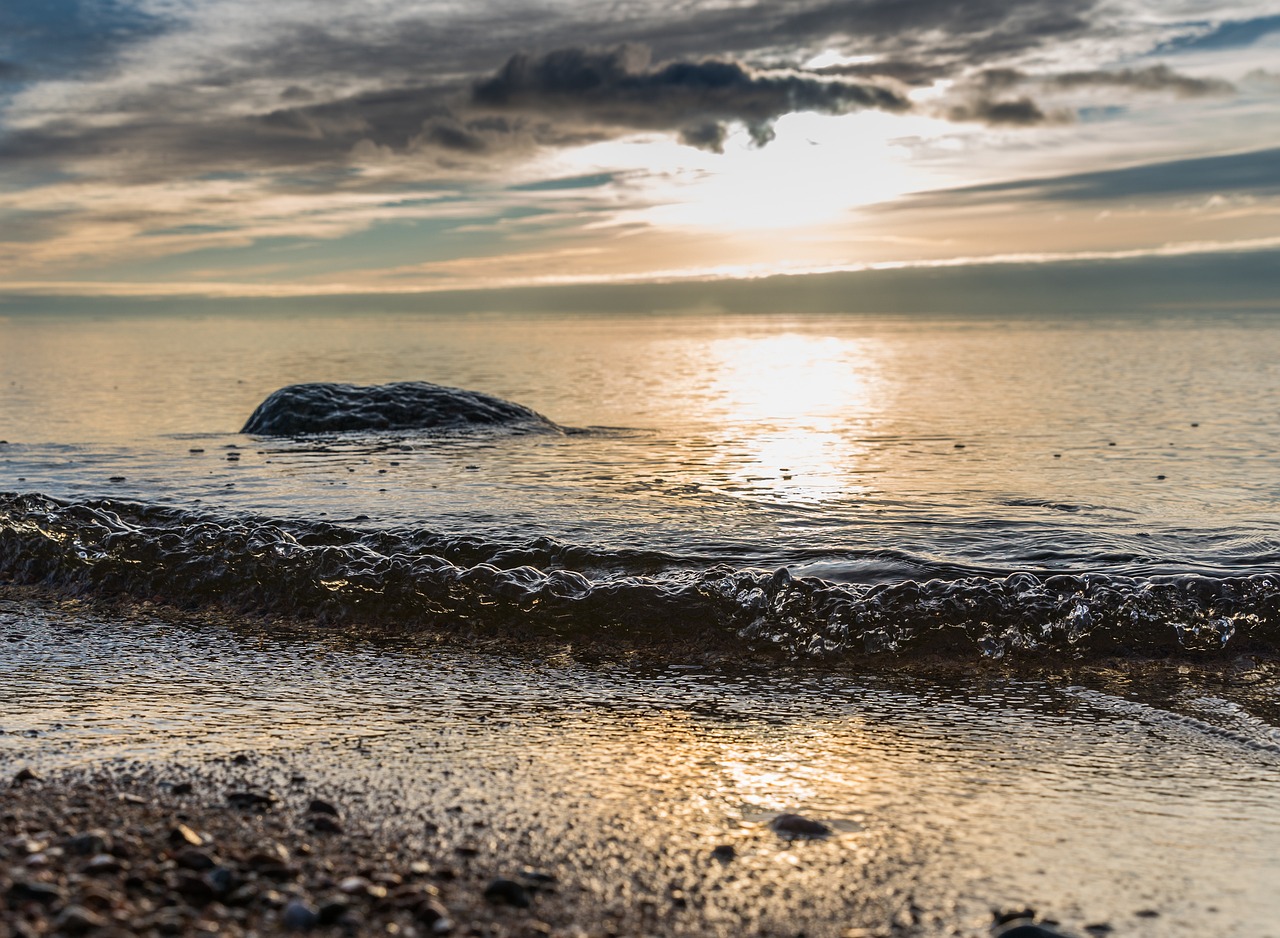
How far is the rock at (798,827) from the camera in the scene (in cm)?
362

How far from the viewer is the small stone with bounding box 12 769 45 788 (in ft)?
12.8

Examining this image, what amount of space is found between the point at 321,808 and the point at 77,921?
99cm

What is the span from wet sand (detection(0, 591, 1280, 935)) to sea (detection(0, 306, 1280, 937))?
0.03 metres

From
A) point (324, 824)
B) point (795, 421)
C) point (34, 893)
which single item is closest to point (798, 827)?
point (324, 824)

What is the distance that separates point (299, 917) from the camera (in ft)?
9.59

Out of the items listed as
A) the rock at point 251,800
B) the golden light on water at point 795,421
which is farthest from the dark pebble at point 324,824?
the golden light on water at point 795,421

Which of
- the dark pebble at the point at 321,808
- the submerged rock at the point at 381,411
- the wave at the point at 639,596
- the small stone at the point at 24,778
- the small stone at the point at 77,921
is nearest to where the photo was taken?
the small stone at the point at 77,921

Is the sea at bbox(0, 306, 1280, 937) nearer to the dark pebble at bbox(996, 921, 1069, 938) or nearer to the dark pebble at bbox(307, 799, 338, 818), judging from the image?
the dark pebble at bbox(996, 921, 1069, 938)

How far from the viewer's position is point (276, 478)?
1150cm

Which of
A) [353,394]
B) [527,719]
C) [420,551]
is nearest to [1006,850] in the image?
[527,719]

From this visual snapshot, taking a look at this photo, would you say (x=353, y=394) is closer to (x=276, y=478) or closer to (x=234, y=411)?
(x=234, y=411)

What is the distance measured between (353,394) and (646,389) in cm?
870

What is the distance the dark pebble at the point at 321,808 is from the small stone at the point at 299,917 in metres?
0.72

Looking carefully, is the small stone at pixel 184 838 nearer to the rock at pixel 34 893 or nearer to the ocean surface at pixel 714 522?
the rock at pixel 34 893
